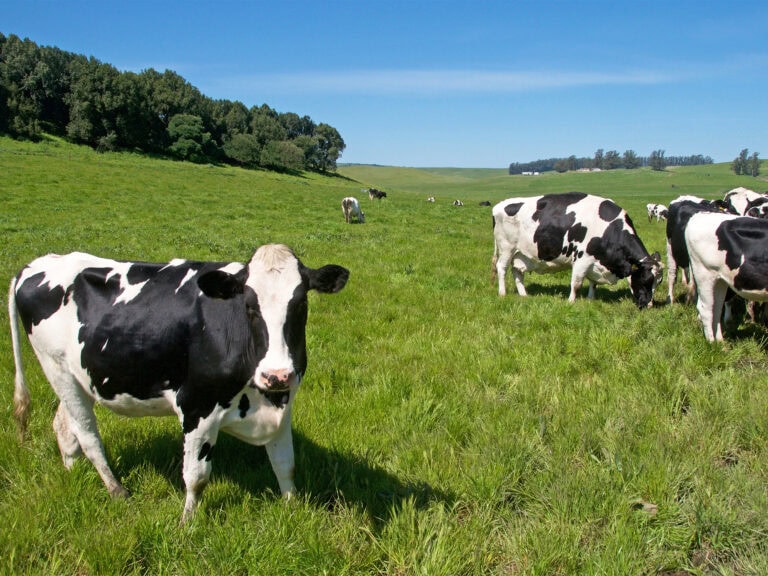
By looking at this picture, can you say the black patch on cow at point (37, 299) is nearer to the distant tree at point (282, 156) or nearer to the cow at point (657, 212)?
the cow at point (657, 212)

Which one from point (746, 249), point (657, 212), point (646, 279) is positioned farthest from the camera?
point (657, 212)

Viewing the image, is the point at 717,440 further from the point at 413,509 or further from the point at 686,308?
the point at 686,308

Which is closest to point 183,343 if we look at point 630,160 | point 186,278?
point 186,278

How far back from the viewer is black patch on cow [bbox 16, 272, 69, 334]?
372cm

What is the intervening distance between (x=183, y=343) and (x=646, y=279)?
841cm

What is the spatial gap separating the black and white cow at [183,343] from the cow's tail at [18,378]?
0.7 inches

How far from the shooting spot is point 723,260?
6.88 m

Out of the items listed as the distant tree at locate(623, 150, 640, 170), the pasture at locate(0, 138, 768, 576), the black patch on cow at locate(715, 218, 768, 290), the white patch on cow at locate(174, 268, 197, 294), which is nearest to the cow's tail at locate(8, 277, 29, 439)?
the pasture at locate(0, 138, 768, 576)

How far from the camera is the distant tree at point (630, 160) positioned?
558ft

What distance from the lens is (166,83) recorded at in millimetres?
69500

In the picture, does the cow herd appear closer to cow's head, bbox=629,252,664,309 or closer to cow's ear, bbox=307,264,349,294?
cow's ear, bbox=307,264,349,294

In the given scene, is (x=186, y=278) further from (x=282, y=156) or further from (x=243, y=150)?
(x=282, y=156)

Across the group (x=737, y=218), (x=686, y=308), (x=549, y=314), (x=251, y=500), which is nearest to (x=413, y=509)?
(x=251, y=500)

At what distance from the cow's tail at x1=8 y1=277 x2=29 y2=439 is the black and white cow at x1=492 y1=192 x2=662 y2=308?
7817 millimetres
